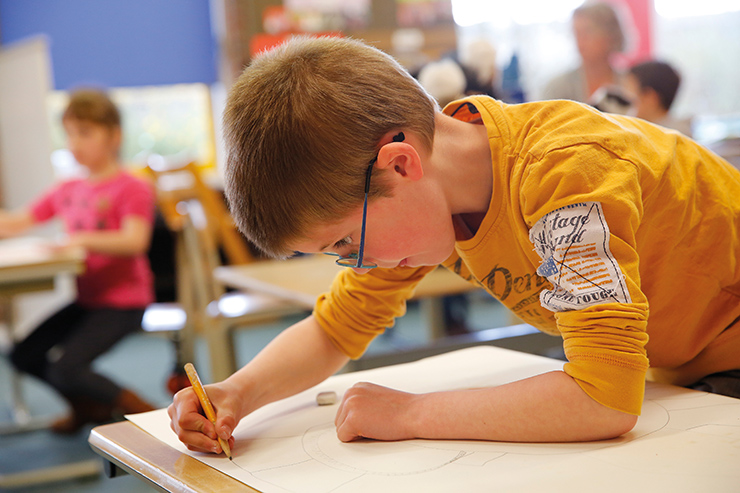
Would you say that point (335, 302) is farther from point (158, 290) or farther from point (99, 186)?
point (158, 290)

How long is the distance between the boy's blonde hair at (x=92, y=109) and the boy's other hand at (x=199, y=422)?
6.41 feet

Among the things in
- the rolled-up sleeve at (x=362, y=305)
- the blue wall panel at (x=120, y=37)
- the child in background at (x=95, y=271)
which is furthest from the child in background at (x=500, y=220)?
the blue wall panel at (x=120, y=37)

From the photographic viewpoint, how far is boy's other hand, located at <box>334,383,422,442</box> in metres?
0.71

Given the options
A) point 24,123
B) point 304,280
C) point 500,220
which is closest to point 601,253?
point 500,220

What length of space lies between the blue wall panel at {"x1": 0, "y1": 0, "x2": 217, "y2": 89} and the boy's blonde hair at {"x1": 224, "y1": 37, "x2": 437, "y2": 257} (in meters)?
4.39

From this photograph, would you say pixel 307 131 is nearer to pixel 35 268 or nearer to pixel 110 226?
pixel 35 268

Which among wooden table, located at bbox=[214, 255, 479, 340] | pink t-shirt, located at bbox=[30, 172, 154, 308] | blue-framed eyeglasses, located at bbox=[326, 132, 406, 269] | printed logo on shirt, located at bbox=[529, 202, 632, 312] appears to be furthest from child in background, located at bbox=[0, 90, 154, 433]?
printed logo on shirt, located at bbox=[529, 202, 632, 312]

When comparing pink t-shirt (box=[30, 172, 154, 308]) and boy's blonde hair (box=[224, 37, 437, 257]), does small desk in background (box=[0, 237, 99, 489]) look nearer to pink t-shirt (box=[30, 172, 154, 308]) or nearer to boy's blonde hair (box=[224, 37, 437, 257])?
pink t-shirt (box=[30, 172, 154, 308])

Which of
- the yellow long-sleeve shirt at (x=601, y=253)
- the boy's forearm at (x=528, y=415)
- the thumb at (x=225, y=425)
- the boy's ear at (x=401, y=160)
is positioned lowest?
the thumb at (x=225, y=425)

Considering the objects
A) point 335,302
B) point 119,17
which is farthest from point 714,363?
point 119,17

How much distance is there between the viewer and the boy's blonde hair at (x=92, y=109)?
2.50 m

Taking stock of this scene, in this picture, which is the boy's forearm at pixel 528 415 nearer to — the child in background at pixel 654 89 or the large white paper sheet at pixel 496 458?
the large white paper sheet at pixel 496 458

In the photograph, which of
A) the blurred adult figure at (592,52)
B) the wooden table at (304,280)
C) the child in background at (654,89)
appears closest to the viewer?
the wooden table at (304,280)

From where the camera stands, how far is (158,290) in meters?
4.27
